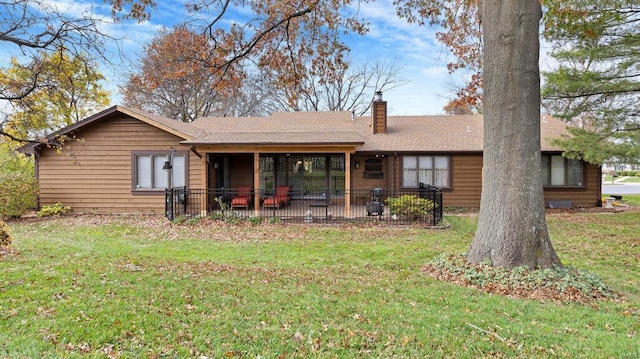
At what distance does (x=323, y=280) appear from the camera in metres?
5.62

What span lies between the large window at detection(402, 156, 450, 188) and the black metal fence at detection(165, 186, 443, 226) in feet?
2.60

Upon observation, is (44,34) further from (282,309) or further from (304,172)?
(304,172)

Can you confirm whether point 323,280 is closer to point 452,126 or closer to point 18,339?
point 18,339

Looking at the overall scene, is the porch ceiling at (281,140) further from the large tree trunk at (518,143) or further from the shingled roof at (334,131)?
the large tree trunk at (518,143)

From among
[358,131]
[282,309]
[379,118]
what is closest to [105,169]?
[358,131]

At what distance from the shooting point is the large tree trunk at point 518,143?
217 inches

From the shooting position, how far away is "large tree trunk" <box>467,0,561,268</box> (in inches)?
217

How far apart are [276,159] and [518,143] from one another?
11.2 meters

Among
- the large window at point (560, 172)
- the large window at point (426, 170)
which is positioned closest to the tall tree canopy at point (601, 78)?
the large window at point (560, 172)

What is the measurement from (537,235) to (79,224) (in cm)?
1244

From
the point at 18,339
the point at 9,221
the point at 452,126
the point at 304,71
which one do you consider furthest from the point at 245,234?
the point at 452,126

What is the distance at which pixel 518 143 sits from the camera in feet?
18.1

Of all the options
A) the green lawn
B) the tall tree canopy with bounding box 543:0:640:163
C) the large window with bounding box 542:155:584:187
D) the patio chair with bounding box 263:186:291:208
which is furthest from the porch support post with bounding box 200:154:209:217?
the large window with bounding box 542:155:584:187

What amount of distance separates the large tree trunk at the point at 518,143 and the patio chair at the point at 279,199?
8.49 metres
